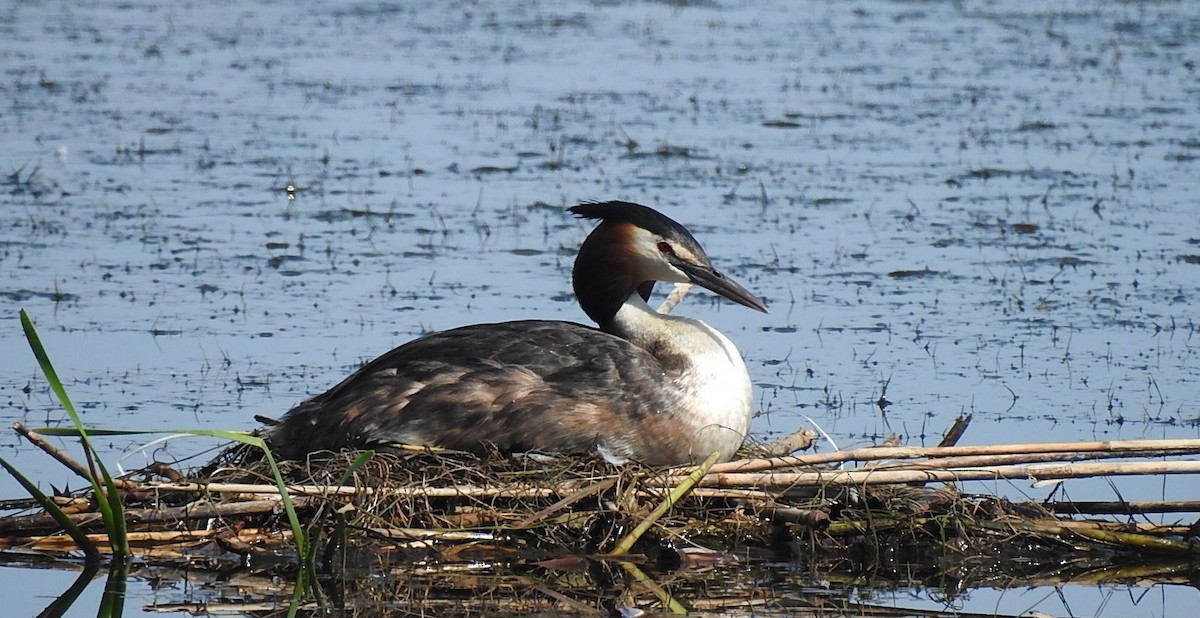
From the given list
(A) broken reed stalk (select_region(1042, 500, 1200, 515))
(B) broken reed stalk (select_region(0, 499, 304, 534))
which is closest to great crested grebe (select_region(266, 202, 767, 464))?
(B) broken reed stalk (select_region(0, 499, 304, 534))

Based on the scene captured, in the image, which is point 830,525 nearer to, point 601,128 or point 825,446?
point 825,446

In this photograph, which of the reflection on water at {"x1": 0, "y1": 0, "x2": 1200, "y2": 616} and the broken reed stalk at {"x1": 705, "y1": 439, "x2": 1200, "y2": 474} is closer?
the broken reed stalk at {"x1": 705, "y1": 439, "x2": 1200, "y2": 474}

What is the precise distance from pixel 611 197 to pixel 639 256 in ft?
17.4

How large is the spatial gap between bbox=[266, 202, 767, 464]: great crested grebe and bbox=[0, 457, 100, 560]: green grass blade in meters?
1.03

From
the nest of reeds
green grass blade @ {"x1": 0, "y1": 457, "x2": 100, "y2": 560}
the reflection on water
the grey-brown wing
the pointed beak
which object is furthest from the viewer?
the reflection on water

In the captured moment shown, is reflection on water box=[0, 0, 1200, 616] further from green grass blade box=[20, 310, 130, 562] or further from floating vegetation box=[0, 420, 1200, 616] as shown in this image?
green grass blade box=[20, 310, 130, 562]

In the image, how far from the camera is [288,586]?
22.8 feet

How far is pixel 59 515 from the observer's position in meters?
6.94

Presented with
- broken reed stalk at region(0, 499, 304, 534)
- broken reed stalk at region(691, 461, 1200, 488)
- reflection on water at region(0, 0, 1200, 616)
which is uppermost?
broken reed stalk at region(691, 461, 1200, 488)

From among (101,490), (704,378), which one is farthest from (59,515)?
(704,378)

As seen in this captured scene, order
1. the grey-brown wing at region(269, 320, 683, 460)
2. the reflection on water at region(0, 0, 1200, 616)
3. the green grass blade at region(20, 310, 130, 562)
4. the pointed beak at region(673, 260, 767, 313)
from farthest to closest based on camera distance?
the reflection on water at region(0, 0, 1200, 616) < the pointed beak at region(673, 260, 767, 313) < the grey-brown wing at region(269, 320, 683, 460) < the green grass blade at region(20, 310, 130, 562)

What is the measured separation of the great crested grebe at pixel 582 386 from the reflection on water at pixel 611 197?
3.36ft

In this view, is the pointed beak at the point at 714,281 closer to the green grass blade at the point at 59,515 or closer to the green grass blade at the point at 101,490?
the green grass blade at the point at 101,490

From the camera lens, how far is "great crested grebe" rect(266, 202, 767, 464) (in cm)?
782
